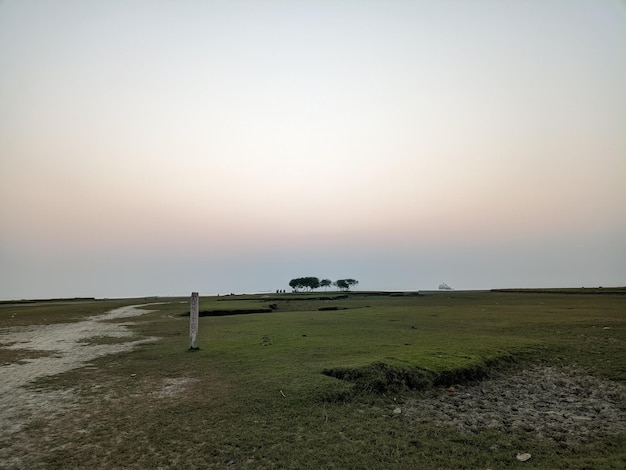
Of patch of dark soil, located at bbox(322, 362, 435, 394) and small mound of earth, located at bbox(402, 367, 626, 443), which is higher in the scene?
patch of dark soil, located at bbox(322, 362, 435, 394)

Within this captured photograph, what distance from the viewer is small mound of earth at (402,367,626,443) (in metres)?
7.96

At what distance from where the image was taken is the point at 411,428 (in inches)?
313

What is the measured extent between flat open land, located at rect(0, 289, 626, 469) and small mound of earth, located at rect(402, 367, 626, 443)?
2.0 inches

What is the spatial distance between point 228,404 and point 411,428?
427 cm

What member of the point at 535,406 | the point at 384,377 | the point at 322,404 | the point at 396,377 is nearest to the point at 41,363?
the point at 322,404

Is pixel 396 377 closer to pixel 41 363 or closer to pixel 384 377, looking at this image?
pixel 384 377

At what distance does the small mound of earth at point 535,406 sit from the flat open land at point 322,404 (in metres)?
0.05

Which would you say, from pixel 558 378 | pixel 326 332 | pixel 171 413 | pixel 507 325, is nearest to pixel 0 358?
pixel 171 413

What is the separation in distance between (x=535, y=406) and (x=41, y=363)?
16.8 meters

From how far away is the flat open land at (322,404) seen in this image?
264 inches

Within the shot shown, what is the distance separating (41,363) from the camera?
14.5m

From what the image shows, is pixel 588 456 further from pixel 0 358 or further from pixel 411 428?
pixel 0 358

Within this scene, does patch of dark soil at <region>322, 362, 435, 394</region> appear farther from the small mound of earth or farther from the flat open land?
the small mound of earth

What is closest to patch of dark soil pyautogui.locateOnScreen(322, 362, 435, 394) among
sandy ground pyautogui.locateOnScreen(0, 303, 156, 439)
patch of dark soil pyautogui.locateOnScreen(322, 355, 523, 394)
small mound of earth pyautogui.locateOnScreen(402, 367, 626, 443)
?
patch of dark soil pyautogui.locateOnScreen(322, 355, 523, 394)
